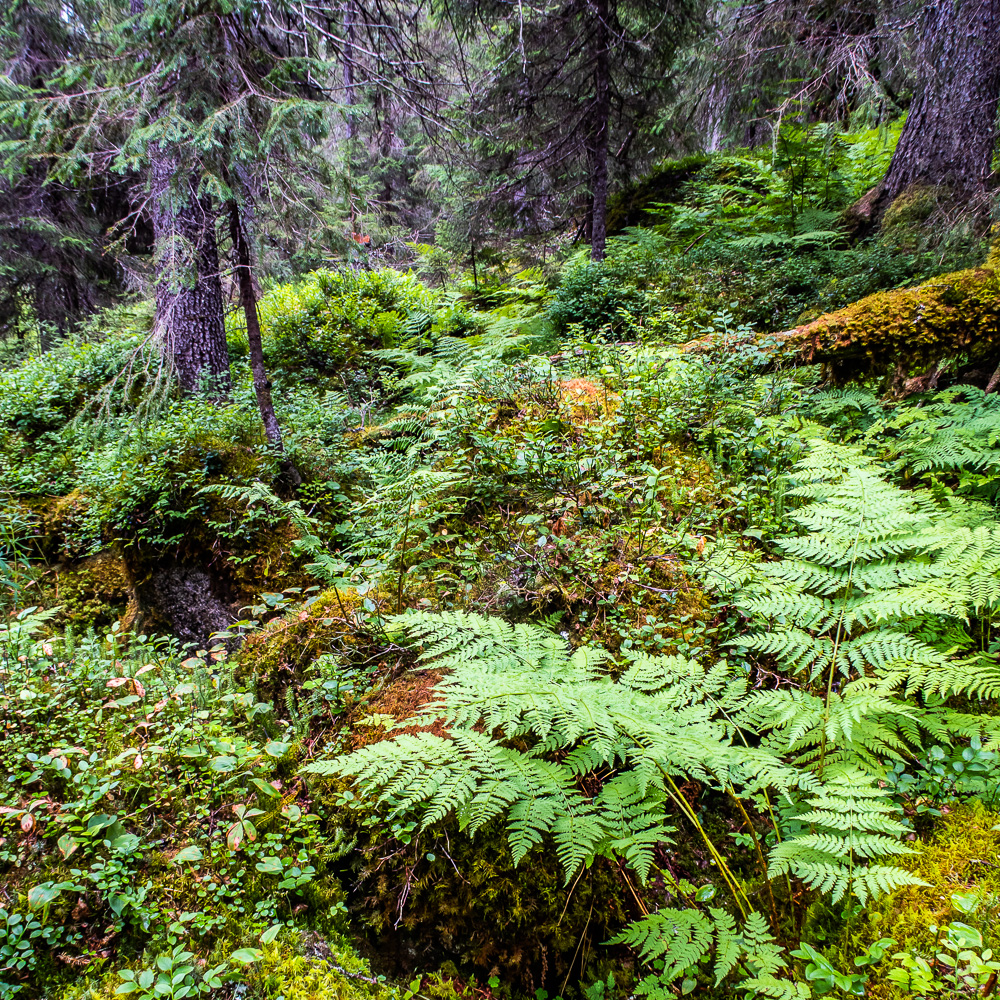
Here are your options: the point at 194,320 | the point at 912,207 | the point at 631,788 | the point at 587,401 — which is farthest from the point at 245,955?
the point at 912,207

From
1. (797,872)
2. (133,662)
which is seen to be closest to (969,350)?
(797,872)

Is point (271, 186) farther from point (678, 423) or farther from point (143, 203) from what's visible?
point (678, 423)

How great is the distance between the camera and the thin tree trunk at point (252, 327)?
4.20 m

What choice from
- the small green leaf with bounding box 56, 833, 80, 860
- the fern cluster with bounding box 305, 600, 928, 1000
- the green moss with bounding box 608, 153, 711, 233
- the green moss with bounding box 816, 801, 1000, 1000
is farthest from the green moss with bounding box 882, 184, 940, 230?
the small green leaf with bounding box 56, 833, 80, 860

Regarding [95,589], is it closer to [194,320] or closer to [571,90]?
[194,320]

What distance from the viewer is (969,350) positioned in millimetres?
3971

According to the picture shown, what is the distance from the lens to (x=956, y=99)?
6379 millimetres

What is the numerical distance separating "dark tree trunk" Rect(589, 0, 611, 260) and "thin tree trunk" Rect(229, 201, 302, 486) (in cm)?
632

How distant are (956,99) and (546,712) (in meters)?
9.41

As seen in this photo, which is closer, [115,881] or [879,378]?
[115,881]

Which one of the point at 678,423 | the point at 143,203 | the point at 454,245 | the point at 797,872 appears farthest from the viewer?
the point at 454,245

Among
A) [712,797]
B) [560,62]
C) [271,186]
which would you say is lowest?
[712,797]

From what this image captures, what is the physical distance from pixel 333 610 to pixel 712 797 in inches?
84.4

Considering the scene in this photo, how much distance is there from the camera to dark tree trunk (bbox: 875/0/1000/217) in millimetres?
6227
